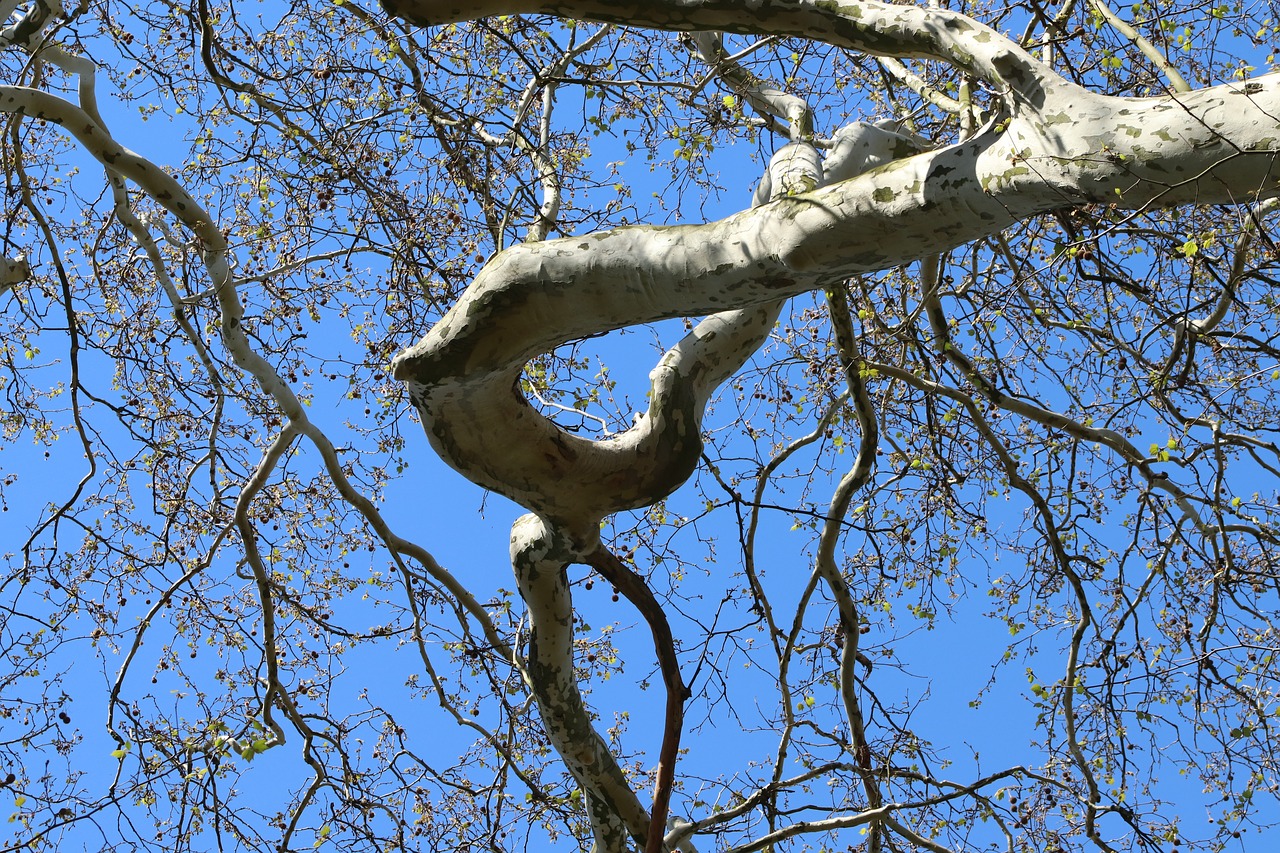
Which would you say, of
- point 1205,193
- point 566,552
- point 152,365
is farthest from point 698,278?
point 152,365

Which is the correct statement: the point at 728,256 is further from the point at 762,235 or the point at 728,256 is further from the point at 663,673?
the point at 663,673

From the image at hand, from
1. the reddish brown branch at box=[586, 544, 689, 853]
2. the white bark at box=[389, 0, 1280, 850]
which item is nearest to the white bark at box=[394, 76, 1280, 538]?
the white bark at box=[389, 0, 1280, 850]

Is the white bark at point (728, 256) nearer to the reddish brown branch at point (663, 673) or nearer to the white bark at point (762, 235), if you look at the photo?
the white bark at point (762, 235)

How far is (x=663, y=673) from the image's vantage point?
12.9ft

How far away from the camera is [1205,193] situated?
245 cm

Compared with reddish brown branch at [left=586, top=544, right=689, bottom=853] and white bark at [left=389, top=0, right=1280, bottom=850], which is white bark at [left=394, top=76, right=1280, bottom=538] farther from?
reddish brown branch at [left=586, top=544, right=689, bottom=853]

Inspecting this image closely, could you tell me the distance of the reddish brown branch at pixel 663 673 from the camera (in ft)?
12.5

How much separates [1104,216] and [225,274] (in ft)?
13.6

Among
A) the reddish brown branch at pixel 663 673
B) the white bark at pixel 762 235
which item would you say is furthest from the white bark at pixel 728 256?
the reddish brown branch at pixel 663 673

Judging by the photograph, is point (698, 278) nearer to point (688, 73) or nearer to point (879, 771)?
point (879, 771)

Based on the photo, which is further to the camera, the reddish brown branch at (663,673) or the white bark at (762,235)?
the reddish brown branch at (663,673)

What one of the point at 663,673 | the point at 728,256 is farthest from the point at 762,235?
the point at 663,673

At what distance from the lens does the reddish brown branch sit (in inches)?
150

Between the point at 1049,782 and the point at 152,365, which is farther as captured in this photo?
the point at 152,365
